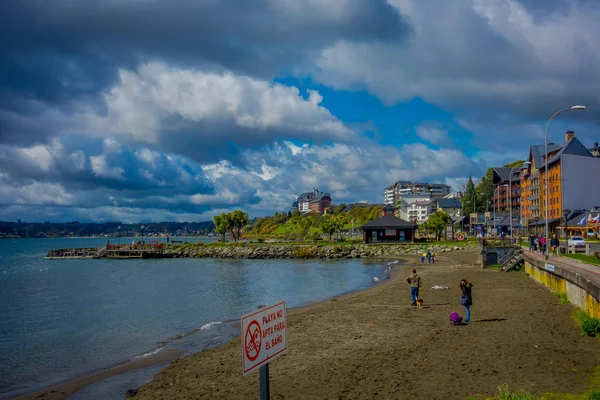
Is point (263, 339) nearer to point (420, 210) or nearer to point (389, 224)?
point (389, 224)

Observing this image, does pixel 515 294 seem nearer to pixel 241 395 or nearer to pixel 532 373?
pixel 532 373

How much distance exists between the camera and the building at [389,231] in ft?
327

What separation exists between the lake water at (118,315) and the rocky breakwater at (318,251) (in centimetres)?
2748

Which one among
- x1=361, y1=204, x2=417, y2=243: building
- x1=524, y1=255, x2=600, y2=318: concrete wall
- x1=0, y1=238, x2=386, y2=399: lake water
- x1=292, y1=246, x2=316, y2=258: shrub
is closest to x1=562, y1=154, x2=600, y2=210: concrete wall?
x1=361, y1=204, x2=417, y2=243: building

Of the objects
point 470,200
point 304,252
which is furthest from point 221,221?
point 470,200

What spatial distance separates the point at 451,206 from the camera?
540ft

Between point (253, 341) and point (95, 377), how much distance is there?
1600 cm

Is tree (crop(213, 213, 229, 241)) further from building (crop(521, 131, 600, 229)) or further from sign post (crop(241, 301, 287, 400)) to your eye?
sign post (crop(241, 301, 287, 400))

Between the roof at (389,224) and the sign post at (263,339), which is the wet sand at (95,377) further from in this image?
the roof at (389,224)

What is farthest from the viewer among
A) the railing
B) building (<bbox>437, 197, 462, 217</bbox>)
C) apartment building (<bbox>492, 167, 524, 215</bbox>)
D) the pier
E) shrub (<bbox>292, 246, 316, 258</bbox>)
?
building (<bbox>437, 197, 462, 217</bbox>)

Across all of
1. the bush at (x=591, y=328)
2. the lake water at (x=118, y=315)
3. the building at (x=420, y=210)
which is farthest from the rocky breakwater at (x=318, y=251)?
the building at (x=420, y=210)

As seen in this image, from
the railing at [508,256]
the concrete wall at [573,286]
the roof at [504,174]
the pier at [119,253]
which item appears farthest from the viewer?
the roof at [504,174]

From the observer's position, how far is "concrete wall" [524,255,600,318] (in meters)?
18.1

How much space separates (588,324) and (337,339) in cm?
945
